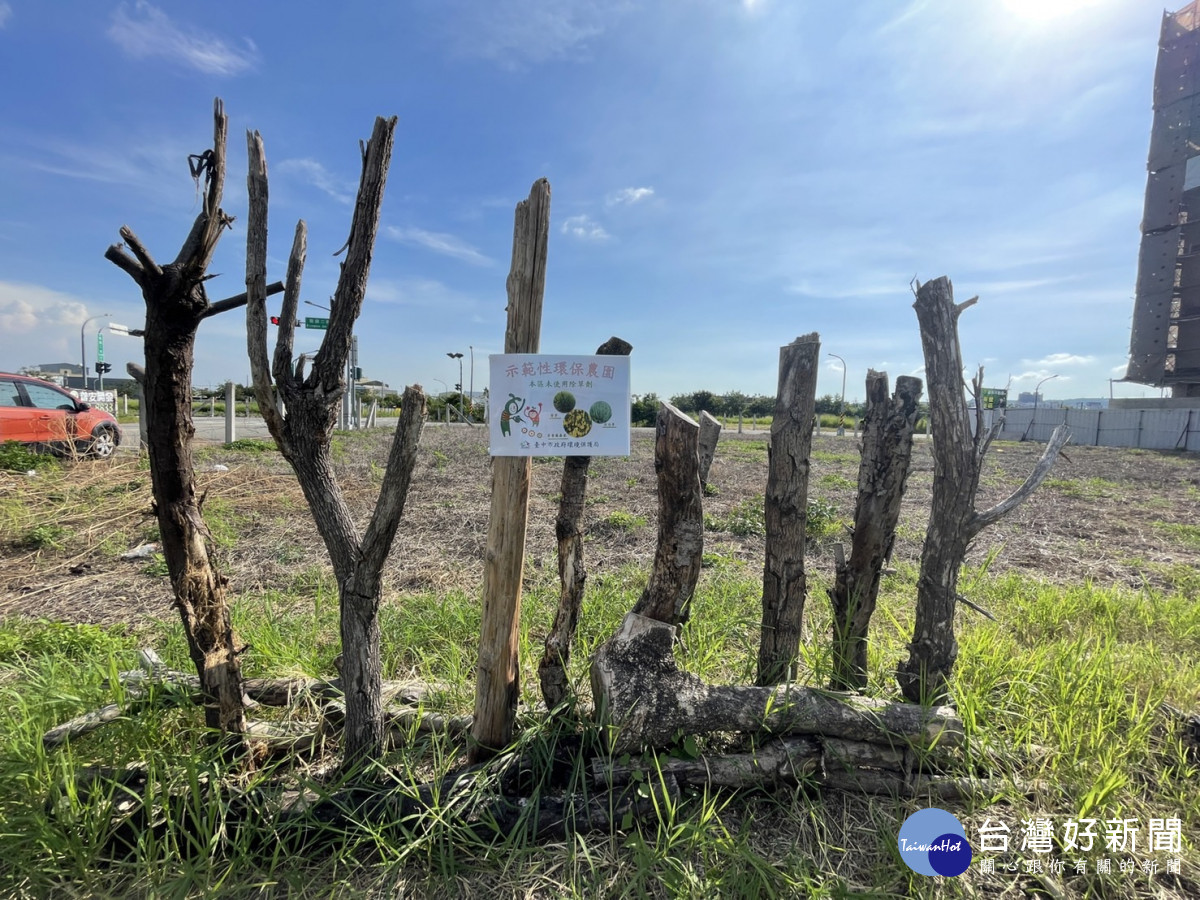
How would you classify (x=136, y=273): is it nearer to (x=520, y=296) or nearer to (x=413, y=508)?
(x=520, y=296)

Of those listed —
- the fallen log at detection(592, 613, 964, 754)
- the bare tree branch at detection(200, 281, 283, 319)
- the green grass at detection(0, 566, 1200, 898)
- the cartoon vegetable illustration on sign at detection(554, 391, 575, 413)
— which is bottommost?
the green grass at detection(0, 566, 1200, 898)

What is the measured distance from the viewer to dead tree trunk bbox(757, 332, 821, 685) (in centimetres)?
227

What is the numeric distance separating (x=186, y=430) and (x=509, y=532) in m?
1.24

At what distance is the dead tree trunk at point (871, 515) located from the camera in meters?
2.25

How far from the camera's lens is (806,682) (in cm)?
244

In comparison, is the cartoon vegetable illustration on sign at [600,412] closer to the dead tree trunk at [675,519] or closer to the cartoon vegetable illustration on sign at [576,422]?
the cartoon vegetable illustration on sign at [576,422]

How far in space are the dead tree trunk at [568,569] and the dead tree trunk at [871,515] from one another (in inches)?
46.5

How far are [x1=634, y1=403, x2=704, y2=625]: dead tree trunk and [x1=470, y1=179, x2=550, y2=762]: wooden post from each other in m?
0.56

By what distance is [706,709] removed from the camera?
197 cm

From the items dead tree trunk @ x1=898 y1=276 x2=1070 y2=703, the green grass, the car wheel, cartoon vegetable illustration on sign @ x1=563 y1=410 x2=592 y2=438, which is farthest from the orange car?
dead tree trunk @ x1=898 y1=276 x2=1070 y2=703

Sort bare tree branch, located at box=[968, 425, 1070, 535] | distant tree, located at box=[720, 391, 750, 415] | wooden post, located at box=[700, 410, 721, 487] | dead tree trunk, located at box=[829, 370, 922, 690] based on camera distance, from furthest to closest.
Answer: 1. distant tree, located at box=[720, 391, 750, 415]
2. wooden post, located at box=[700, 410, 721, 487]
3. dead tree trunk, located at box=[829, 370, 922, 690]
4. bare tree branch, located at box=[968, 425, 1070, 535]

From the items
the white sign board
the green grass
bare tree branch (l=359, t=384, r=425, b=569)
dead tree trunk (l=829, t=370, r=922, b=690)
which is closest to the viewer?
the green grass

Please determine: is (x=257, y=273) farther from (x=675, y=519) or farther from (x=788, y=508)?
(x=788, y=508)

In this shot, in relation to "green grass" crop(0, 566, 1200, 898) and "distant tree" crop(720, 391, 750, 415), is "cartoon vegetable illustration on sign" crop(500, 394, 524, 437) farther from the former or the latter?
"distant tree" crop(720, 391, 750, 415)
